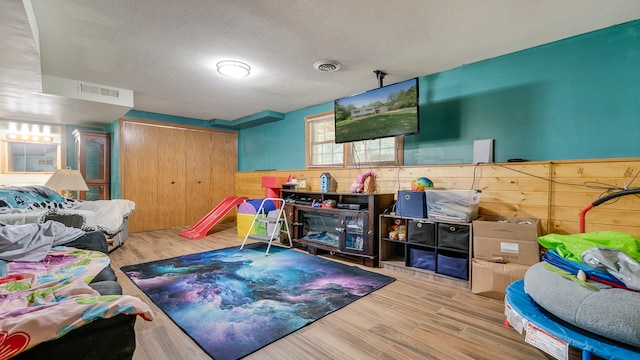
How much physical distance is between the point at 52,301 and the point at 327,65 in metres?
2.99

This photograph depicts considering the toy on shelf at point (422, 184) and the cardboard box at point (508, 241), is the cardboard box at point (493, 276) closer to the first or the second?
the cardboard box at point (508, 241)

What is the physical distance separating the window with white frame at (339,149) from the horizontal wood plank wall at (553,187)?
62cm

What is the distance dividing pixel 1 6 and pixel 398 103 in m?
3.32

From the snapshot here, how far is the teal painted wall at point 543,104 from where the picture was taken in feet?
7.80

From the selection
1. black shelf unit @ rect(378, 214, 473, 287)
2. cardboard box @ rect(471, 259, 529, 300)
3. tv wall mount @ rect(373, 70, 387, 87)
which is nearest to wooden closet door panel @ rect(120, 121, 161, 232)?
tv wall mount @ rect(373, 70, 387, 87)

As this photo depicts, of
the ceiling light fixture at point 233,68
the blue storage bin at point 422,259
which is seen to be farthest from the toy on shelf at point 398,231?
the ceiling light fixture at point 233,68

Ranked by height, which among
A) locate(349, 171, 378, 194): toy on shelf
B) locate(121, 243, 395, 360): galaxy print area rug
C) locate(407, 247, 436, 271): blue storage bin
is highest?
locate(349, 171, 378, 194): toy on shelf

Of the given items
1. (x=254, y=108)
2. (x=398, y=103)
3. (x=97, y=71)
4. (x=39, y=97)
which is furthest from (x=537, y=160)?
(x=39, y=97)

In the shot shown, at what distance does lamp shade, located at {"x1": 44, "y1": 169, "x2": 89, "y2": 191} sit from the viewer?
3.89 metres

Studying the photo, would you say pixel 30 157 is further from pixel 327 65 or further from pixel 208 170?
pixel 327 65

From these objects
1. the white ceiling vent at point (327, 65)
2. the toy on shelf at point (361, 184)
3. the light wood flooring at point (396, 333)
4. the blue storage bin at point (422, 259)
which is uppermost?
the white ceiling vent at point (327, 65)

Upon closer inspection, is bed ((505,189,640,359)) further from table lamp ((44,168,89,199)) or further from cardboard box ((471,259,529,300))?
table lamp ((44,168,89,199))

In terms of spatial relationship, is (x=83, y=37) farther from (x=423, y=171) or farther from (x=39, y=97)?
(x=423, y=171)

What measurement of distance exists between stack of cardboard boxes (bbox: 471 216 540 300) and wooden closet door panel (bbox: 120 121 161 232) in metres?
5.60
